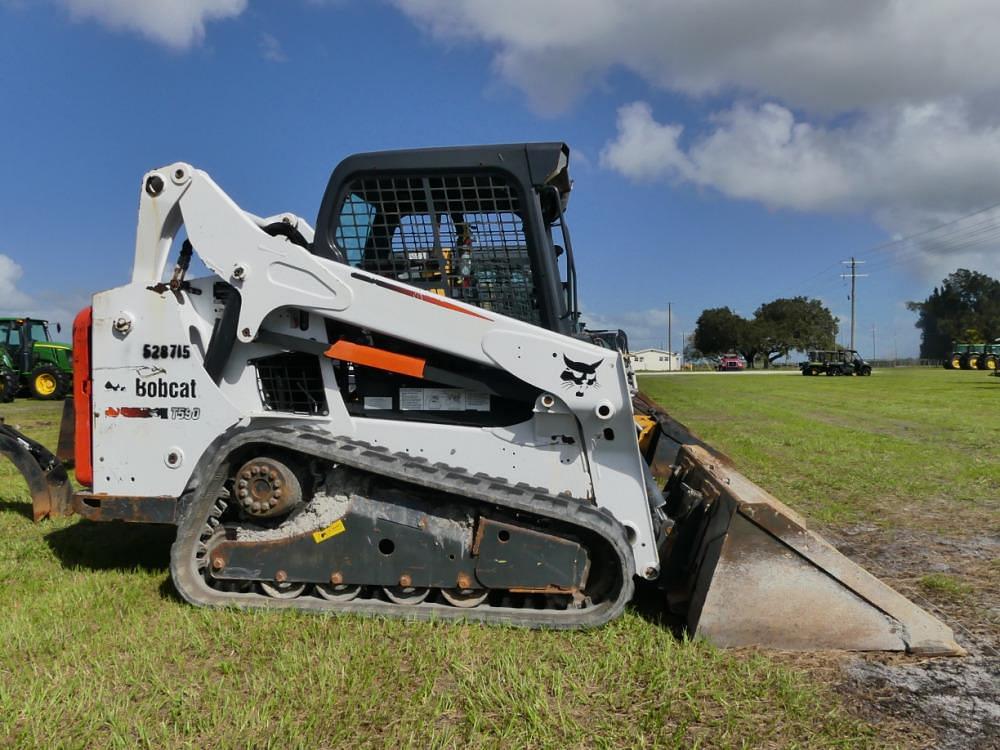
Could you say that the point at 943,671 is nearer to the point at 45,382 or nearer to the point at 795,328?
the point at 45,382

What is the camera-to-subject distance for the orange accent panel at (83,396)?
4.20 m

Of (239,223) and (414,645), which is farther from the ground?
(239,223)

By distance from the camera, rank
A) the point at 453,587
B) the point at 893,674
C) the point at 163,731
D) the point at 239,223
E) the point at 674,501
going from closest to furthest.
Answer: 1. the point at 163,731
2. the point at 893,674
3. the point at 453,587
4. the point at 239,223
5. the point at 674,501

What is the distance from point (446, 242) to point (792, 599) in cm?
263

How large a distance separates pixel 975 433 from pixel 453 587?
1108 centimetres

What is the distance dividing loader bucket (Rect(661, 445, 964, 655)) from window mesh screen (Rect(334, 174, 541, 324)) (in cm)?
168

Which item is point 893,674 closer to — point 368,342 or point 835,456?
point 368,342

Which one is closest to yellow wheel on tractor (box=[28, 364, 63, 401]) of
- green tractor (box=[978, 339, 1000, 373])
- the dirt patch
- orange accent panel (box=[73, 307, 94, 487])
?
orange accent panel (box=[73, 307, 94, 487])

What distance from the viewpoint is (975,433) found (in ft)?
37.0

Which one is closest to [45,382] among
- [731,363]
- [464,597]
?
[464,597]

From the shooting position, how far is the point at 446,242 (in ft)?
13.4

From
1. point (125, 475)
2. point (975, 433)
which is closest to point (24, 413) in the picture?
point (125, 475)

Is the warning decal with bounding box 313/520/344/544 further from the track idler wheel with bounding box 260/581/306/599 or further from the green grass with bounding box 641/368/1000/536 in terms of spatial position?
the green grass with bounding box 641/368/1000/536

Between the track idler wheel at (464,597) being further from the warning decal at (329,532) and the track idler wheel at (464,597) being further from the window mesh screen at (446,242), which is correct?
the window mesh screen at (446,242)
